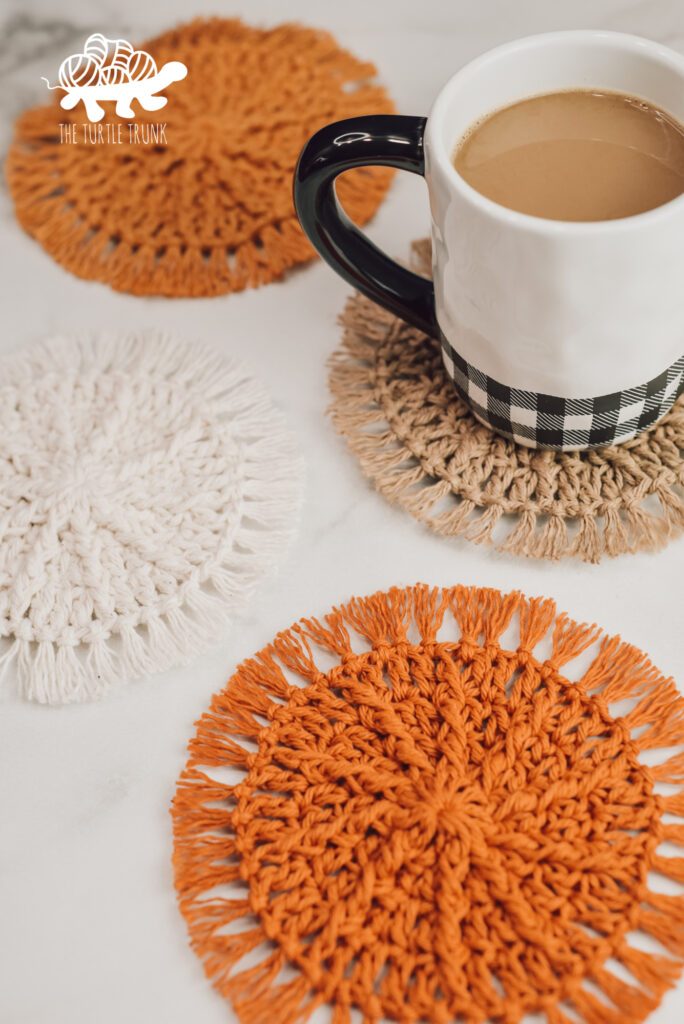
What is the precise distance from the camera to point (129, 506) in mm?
567

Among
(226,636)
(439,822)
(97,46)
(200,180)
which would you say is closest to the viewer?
(439,822)

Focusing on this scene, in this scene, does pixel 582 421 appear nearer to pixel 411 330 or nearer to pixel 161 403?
pixel 411 330

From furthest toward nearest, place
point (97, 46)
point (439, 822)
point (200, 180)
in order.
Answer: point (97, 46) < point (200, 180) < point (439, 822)

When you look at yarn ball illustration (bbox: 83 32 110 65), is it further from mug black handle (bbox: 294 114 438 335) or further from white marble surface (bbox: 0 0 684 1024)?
mug black handle (bbox: 294 114 438 335)

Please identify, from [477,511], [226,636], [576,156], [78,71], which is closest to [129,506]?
[226,636]

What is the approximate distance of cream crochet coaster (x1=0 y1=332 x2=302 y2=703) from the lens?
537 mm

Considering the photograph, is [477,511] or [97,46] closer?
[477,511]

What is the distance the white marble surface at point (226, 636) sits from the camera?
45 centimetres

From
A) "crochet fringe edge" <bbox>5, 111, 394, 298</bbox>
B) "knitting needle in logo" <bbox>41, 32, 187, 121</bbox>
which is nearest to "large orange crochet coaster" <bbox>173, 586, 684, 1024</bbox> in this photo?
"crochet fringe edge" <bbox>5, 111, 394, 298</bbox>

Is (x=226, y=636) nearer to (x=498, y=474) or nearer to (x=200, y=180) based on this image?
(x=498, y=474)

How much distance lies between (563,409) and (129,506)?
25cm

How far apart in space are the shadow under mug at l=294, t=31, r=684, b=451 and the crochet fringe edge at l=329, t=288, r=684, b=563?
0.04 meters

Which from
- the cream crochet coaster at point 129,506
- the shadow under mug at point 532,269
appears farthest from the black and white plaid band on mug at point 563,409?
the cream crochet coaster at point 129,506

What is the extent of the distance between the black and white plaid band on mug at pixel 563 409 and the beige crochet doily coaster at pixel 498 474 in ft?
0.05
